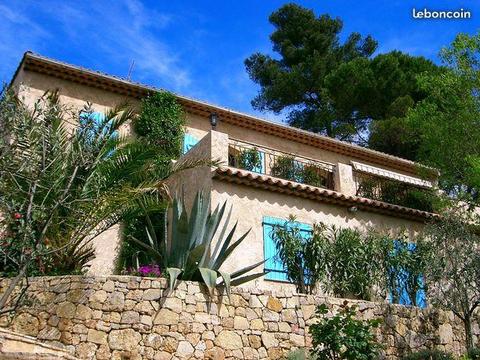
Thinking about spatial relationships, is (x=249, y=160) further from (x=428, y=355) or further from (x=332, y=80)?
(x=332, y=80)

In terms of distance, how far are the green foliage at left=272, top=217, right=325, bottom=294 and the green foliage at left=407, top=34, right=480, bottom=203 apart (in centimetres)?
498

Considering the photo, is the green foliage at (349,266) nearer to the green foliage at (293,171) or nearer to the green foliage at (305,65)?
the green foliage at (293,171)

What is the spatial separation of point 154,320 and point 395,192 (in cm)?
1071

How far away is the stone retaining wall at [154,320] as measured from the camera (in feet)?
29.5

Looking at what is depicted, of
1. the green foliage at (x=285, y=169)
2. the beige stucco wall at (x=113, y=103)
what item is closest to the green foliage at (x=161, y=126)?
the beige stucco wall at (x=113, y=103)

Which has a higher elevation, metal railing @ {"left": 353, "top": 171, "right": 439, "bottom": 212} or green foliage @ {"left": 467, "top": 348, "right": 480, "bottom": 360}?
metal railing @ {"left": 353, "top": 171, "right": 439, "bottom": 212}

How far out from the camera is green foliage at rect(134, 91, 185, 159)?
15910mm

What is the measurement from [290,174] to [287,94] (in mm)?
13691

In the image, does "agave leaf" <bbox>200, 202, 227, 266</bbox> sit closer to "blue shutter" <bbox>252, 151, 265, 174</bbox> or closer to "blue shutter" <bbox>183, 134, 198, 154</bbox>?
"blue shutter" <bbox>252, 151, 265, 174</bbox>

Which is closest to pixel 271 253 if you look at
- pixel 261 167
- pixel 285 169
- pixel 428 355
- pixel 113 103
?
pixel 261 167

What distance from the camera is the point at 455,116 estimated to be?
1488cm

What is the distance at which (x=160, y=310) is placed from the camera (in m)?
9.46

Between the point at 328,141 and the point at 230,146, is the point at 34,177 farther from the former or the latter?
the point at 328,141

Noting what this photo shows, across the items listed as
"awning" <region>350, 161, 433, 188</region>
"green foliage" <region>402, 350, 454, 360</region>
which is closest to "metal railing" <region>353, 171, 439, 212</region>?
"awning" <region>350, 161, 433, 188</region>
